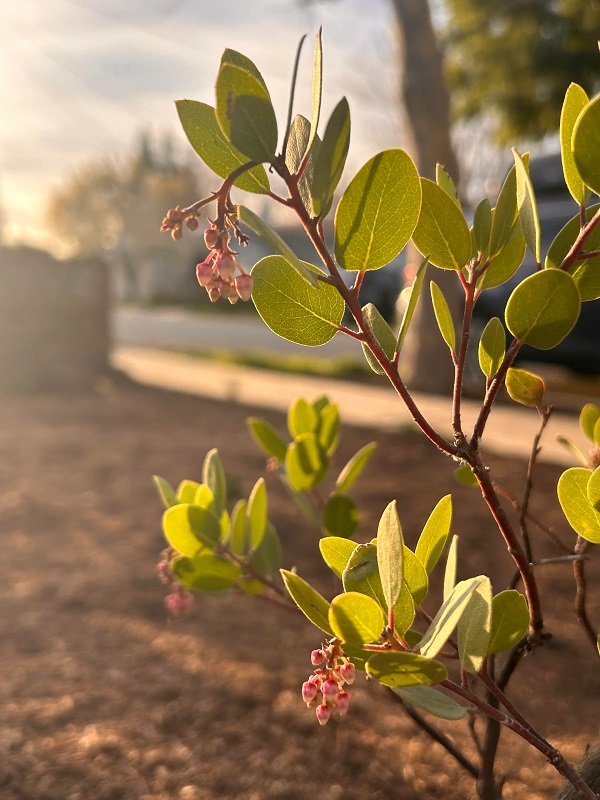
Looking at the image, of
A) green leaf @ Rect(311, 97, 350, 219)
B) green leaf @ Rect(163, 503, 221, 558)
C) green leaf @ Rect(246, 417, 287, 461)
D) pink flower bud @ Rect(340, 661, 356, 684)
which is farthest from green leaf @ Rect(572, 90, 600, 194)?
green leaf @ Rect(246, 417, 287, 461)

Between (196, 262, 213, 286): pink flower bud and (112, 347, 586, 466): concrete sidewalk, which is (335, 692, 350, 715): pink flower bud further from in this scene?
(112, 347, 586, 466): concrete sidewalk

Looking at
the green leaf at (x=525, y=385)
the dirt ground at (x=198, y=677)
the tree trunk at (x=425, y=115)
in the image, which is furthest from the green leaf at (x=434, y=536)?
the tree trunk at (x=425, y=115)

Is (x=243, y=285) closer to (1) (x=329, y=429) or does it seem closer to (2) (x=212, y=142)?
(2) (x=212, y=142)

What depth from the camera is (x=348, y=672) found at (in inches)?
33.0

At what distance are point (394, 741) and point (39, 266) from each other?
24.1 feet

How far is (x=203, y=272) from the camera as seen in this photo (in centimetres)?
84

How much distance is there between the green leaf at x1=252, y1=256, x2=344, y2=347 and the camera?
83cm

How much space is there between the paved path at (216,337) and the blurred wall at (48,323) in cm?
510

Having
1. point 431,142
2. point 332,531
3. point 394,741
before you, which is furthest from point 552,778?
point 431,142

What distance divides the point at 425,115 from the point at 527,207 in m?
6.40

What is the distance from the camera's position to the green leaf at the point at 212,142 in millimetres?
758

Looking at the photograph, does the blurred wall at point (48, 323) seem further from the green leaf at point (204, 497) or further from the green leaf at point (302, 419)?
the green leaf at point (204, 497)

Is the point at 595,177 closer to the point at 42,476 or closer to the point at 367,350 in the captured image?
the point at 367,350

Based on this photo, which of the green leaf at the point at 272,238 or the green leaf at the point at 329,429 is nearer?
the green leaf at the point at 272,238
